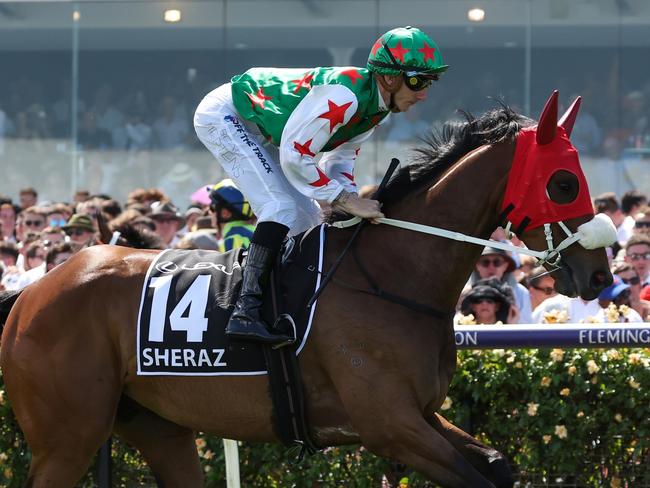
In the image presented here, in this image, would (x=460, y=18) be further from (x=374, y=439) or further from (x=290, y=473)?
(x=374, y=439)

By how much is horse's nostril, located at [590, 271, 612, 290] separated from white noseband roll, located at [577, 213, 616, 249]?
0.35 feet

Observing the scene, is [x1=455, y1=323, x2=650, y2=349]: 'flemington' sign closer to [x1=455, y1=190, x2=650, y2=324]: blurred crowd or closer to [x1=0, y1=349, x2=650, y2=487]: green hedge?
[x1=0, y1=349, x2=650, y2=487]: green hedge

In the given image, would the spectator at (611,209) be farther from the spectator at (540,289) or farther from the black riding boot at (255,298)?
the black riding boot at (255,298)

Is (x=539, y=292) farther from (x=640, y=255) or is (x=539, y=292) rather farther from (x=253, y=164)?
(x=253, y=164)

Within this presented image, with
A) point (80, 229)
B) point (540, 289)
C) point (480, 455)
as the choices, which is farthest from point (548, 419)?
point (80, 229)

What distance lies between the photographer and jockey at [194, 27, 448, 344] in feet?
14.8

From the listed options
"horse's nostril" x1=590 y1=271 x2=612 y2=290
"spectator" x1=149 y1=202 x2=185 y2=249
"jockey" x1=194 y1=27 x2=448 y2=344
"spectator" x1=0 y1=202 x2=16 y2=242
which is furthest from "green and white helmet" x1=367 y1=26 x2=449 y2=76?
"spectator" x1=0 y1=202 x2=16 y2=242

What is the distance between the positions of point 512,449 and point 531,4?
30.7 feet

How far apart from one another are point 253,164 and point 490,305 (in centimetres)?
282

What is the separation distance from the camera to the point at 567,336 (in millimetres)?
5266

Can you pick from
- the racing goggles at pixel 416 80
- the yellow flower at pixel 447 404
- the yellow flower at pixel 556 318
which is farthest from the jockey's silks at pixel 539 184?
the yellow flower at pixel 556 318

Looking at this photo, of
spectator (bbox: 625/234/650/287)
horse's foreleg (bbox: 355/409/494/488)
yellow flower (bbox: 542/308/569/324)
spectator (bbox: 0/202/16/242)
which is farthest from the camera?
spectator (bbox: 0/202/16/242)

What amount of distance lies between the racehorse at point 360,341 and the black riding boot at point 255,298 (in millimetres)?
197

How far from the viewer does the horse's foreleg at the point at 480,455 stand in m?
4.50
